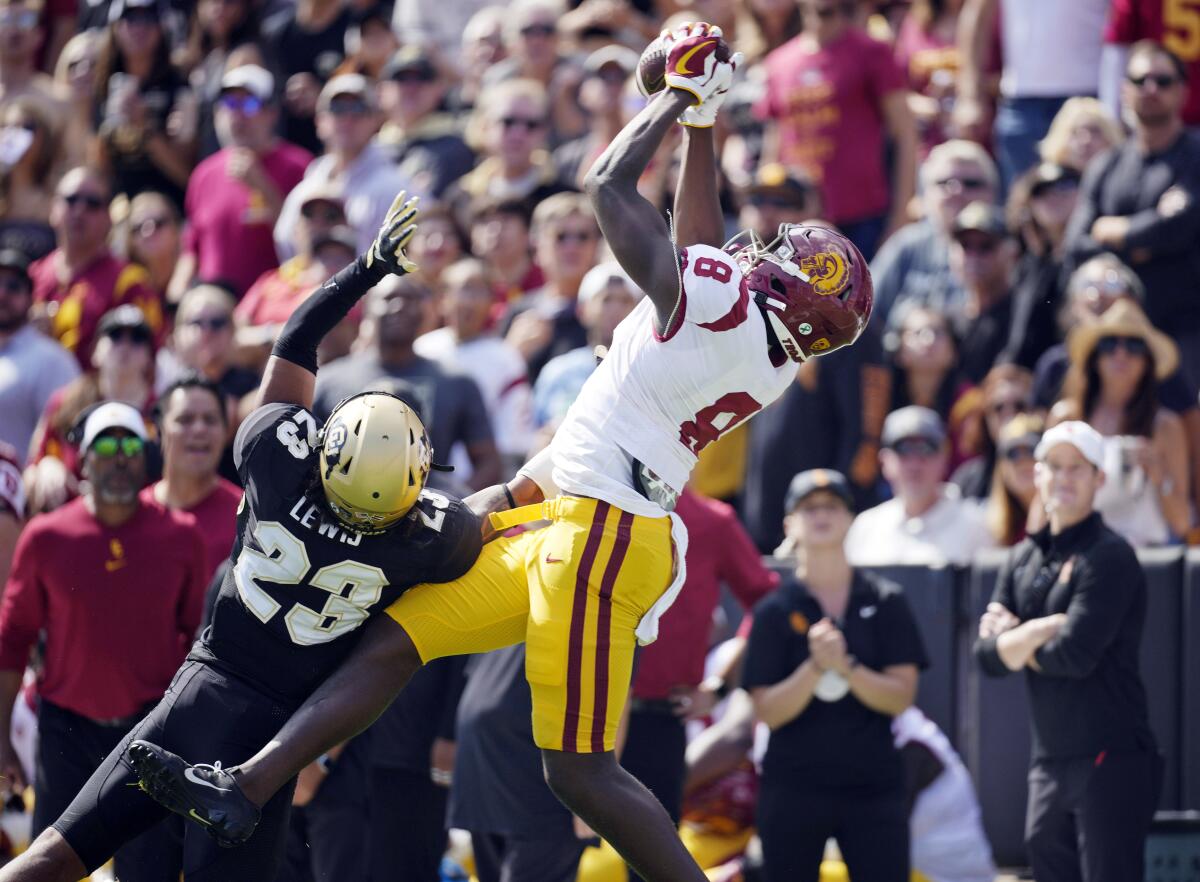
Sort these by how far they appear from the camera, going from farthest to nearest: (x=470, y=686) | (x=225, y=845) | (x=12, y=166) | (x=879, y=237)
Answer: (x=12, y=166) → (x=879, y=237) → (x=470, y=686) → (x=225, y=845)

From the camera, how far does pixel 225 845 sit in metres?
5.79

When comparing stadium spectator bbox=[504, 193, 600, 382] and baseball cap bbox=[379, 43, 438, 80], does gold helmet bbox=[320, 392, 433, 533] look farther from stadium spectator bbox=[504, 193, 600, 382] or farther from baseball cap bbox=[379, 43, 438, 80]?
baseball cap bbox=[379, 43, 438, 80]

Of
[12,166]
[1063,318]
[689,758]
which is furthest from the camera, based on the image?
[12,166]

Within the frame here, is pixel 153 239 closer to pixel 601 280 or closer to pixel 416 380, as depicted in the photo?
pixel 416 380

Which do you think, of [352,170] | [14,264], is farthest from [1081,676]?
[14,264]

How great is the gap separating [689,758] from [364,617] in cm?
276

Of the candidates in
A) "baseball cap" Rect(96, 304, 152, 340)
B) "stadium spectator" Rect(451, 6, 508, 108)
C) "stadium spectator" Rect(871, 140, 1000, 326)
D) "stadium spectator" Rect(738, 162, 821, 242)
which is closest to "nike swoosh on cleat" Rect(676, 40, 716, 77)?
"stadium spectator" Rect(738, 162, 821, 242)

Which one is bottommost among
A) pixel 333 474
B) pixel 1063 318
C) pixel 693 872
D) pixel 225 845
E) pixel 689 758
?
pixel 689 758

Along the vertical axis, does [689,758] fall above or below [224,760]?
below

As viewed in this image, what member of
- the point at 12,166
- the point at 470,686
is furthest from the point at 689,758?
the point at 12,166

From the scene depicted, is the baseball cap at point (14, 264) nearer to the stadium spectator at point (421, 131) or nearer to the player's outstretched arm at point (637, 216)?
the stadium spectator at point (421, 131)

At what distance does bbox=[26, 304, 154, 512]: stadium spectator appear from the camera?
9.52 meters

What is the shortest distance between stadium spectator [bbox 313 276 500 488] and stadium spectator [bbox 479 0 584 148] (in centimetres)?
365

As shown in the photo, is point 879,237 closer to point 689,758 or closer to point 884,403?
point 884,403
